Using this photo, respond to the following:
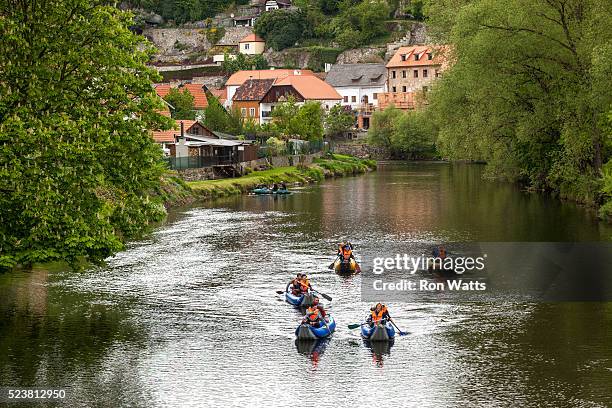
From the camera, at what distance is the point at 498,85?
252 ft

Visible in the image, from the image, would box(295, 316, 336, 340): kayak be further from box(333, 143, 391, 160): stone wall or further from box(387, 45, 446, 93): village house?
box(387, 45, 446, 93): village house

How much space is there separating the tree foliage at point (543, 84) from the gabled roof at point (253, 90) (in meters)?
87.7

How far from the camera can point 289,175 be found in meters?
111

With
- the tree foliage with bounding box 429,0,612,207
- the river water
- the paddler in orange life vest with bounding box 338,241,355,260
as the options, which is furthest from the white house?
the paddler in orange life vest with bounding box 338,241,355,260

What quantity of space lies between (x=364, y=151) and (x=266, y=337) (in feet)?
373

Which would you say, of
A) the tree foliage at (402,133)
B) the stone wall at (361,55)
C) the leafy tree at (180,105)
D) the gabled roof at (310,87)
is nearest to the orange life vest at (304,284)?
the leafy tree at (180,105)

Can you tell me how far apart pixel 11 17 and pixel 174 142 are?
65849mm

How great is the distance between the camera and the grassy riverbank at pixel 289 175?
95125 mm

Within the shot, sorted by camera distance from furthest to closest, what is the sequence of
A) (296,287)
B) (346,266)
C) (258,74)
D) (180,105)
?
(258,74)
(180,105)
(346,266)
(296,287)

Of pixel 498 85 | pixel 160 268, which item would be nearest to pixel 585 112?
pixel 498 85

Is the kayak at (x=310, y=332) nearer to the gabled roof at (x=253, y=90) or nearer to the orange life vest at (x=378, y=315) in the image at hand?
the orange life vest at (x=378, y=315)

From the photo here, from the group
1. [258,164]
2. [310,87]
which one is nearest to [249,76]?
[310,87]

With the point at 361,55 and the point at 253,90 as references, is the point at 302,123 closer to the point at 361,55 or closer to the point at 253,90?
the point at 253,90

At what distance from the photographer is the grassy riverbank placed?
95.1 meters
